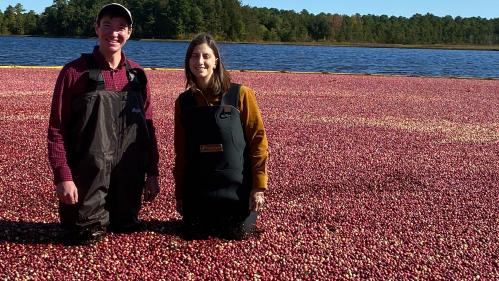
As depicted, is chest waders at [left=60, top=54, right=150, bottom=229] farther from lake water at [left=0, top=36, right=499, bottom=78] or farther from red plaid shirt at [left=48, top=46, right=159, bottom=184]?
lake water at [left=0, top=36, right=499, bottom=78]

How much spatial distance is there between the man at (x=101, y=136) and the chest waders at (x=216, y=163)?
0.32 metres

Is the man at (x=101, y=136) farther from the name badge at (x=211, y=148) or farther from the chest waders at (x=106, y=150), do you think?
the name badge at (x=211, y=148)

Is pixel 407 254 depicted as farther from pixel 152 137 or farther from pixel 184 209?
pixel 152 137

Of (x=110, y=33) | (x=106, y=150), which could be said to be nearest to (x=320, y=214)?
(x=106, y=150)

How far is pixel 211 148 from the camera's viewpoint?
4559mm

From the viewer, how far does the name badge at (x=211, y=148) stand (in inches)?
179

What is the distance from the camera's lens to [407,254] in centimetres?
464

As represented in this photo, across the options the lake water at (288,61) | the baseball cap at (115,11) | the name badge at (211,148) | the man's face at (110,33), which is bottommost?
the lake water at (288,61)

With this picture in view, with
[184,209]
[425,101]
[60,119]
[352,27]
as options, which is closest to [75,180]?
[60,119]

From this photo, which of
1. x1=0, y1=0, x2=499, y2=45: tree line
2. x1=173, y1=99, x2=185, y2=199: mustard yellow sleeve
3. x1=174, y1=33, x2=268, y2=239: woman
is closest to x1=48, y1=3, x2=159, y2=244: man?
x1=173, y1=99, x2=185, y2=199: mustard yellow sleeve

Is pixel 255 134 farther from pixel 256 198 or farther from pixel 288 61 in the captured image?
pixel 288 61

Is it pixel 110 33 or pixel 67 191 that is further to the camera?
pixel 110 33

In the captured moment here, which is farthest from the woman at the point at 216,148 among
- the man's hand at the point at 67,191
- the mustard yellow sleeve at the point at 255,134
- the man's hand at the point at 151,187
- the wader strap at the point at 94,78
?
the man's hand at the point at 67,191

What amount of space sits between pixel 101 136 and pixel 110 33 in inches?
29.7
